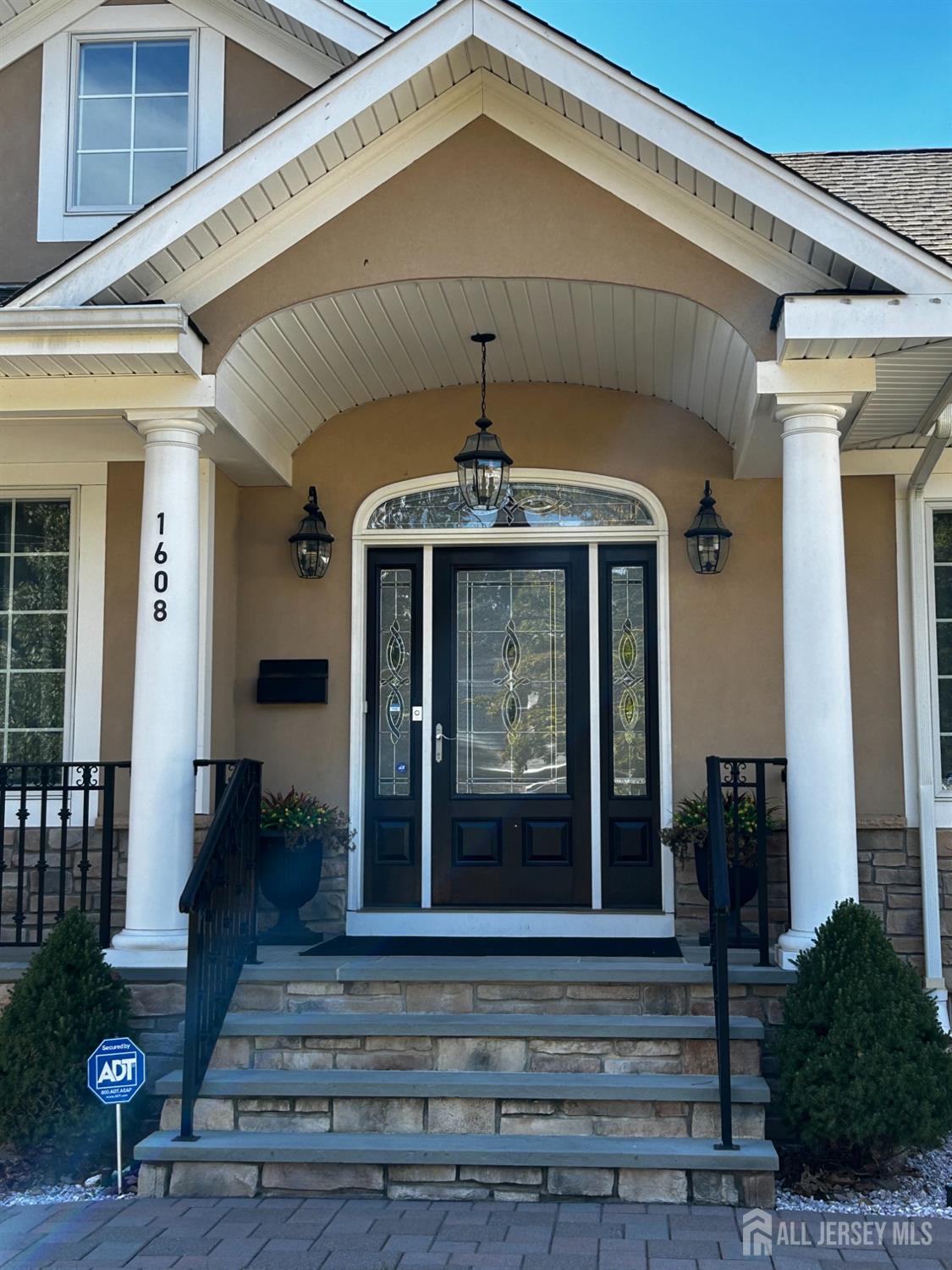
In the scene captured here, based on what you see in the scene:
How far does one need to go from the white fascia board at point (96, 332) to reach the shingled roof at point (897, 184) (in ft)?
12.0

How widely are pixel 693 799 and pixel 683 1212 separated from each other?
8.30 feet

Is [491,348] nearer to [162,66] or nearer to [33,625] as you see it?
[162,66]

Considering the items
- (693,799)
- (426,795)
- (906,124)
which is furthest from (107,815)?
(906,124)

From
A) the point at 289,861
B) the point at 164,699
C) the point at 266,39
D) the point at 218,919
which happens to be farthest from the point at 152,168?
the point at 218,919

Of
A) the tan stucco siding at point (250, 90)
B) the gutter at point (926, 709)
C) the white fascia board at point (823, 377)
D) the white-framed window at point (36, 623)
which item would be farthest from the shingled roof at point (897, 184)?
the white-framed window at point (36, 623)

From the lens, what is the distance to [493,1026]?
5027 mm

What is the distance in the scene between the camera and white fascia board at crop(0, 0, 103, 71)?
7.18 metres

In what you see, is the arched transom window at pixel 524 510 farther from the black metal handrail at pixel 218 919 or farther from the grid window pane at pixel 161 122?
the grid window pane at pixel 161 122

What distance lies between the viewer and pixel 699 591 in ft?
22.2

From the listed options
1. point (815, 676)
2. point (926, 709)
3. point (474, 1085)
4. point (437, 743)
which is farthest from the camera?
point (437, 743)

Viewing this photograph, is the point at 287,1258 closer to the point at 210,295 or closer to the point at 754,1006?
the point at 754,1006

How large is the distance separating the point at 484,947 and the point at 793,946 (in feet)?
5.40

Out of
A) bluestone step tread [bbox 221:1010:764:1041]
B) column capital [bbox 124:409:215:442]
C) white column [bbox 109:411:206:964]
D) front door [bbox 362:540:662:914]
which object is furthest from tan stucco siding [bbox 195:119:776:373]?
bluestone step tread [bbox 221:1010:764:1041]

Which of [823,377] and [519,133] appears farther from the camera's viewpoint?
[519,133]
